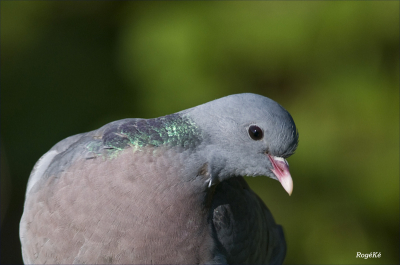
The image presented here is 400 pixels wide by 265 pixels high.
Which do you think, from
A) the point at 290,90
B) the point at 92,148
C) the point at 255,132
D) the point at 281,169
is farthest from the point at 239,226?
the point at 290,90

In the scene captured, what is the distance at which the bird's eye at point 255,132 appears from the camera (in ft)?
3.90

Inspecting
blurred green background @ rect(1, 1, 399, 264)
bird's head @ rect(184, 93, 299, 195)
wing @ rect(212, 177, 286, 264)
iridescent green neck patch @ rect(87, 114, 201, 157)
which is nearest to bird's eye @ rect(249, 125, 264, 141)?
bird's head @ rect(184, 93, 299, 195)

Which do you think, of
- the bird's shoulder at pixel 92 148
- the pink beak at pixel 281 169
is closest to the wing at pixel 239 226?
the pink beak at pixel 281 169

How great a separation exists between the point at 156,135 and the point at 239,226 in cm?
52

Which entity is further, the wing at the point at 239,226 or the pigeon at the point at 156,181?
the wing at the point at 239,226

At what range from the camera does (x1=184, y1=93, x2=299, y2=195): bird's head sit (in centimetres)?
118

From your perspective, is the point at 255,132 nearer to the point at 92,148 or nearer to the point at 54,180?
the point at 92,148

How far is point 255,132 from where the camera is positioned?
1192 mm

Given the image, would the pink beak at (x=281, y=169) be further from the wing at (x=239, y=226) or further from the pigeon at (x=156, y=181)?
the wing at (x=239, y=226)

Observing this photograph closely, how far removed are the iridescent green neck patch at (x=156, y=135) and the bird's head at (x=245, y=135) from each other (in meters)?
0.04

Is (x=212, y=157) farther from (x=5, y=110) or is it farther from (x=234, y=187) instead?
(x=5, y=110)

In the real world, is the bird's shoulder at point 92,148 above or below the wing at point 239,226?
above

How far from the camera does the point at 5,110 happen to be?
121 inches

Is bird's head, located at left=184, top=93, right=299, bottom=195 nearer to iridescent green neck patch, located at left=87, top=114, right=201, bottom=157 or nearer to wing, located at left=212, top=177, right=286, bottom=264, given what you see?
iridescent green neck patch, located at left=87, top=114, right=201, bottom=157
